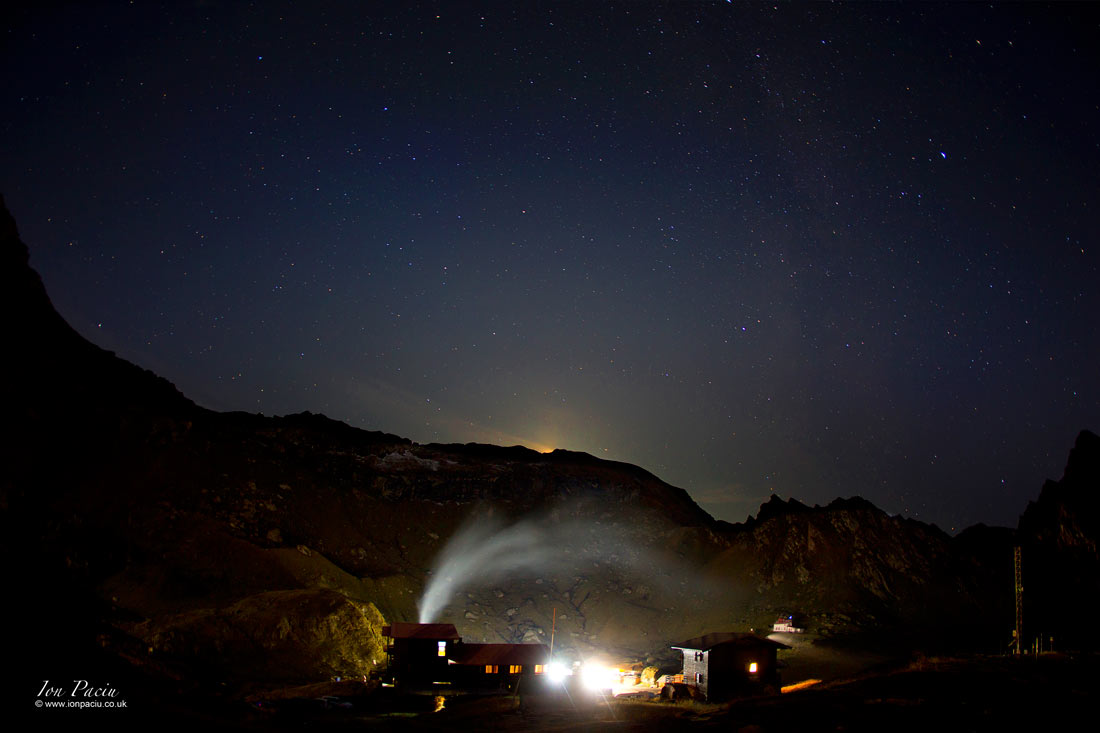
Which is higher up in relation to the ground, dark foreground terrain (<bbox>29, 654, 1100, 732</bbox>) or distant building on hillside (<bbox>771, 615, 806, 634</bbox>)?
distant building on hillside (<bbox>771, 615, 806, 634</bbox>)

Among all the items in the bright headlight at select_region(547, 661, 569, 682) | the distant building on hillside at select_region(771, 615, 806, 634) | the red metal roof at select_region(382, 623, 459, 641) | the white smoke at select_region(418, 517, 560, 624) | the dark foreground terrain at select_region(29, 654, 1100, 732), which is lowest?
the dark foreground terrain at select_region(29, 654, 1100, 732)

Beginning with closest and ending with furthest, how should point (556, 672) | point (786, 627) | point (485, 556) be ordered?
point (556, 672) → point (786, 627) → point (485, 556)

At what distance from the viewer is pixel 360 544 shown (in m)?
104

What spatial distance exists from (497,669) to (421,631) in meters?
8.06

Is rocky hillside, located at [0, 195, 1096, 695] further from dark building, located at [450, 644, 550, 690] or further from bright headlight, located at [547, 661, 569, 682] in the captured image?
bright headlight, located at [547, 661, 569, 682]

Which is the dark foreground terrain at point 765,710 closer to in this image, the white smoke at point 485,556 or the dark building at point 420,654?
the dark building at point 420,654

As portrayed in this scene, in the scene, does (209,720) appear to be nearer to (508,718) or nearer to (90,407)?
(508,718)

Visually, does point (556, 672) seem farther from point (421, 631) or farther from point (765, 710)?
point (765, 710)

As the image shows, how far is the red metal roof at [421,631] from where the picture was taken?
64.1 meters

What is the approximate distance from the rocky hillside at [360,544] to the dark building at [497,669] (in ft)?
30.7

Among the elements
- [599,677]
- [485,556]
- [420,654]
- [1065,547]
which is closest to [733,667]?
[599,677]

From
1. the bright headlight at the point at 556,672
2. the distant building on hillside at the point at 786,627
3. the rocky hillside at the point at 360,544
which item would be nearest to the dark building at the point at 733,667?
the bright headlight at the point at 556,672

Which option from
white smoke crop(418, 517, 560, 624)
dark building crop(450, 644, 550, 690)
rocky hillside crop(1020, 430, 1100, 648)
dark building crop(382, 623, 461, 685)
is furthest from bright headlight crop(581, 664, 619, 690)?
rocky hillside crop(1020, 430, 1100, 648)

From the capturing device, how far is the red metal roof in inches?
2525
